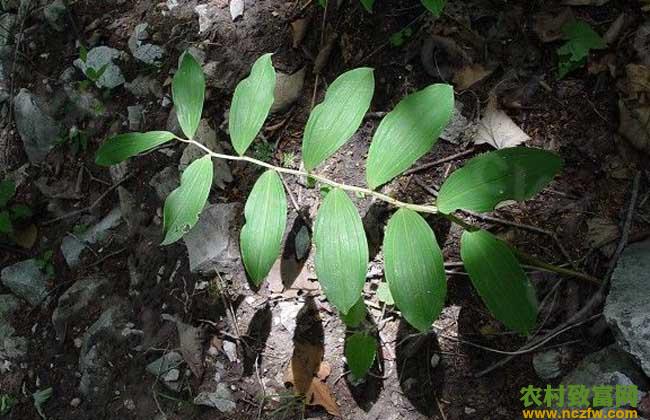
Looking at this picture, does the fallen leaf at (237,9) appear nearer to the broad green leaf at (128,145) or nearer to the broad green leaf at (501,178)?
the broad green leaf at (128,145)

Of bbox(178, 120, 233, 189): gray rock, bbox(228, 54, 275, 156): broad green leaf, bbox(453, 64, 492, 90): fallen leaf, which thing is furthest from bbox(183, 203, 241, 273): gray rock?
bbox(453, 64, 492, 90): fallen leaf

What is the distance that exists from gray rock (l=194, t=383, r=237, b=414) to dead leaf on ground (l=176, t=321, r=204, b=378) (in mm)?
95

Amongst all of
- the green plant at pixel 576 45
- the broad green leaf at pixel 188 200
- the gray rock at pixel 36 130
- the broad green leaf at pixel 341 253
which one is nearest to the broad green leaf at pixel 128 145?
the broad green leaf at pixel 188 200

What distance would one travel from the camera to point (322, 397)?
2234mm

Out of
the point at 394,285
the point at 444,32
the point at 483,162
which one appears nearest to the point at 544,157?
the point at 483,162

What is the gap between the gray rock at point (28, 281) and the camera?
10.2ft

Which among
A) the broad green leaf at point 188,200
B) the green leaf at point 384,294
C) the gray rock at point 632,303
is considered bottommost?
the green leaf at point 384,294

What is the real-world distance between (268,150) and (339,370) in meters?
1.00

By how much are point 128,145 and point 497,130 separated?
4.50 feet

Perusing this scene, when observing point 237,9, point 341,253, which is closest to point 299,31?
point 237,9

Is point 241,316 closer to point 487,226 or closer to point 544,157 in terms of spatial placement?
point 487,226

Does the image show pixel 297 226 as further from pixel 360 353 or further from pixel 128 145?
pixel 128 145

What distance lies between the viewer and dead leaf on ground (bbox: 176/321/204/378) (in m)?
2.46

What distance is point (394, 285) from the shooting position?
1.67 meters
